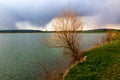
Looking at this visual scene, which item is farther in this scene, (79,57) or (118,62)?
(79,57)

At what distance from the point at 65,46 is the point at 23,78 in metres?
6.52

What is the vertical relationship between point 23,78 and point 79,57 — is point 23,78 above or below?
below

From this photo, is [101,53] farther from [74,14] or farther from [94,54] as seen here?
[74,14]

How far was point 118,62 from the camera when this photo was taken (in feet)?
66.8

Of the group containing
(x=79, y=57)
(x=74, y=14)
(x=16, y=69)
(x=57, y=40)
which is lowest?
(x=16, y=69)

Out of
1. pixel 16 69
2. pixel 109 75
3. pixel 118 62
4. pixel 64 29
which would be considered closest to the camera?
pixel 109 75

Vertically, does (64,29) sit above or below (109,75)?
above

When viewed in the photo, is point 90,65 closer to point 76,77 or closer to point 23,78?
point 76,77

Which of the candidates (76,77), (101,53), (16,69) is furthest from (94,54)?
(16,69)

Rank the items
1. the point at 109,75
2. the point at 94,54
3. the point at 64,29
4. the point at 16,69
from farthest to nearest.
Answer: the point at 16,69 < the point at 64,29 < the point at 94,54 < the point at 109,75

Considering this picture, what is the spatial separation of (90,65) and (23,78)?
949 centimetres

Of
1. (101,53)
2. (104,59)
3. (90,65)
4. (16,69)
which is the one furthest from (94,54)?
Answer: (16,69)

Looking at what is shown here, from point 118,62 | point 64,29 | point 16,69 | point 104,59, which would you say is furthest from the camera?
point 16,69

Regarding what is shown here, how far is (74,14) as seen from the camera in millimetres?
27781
